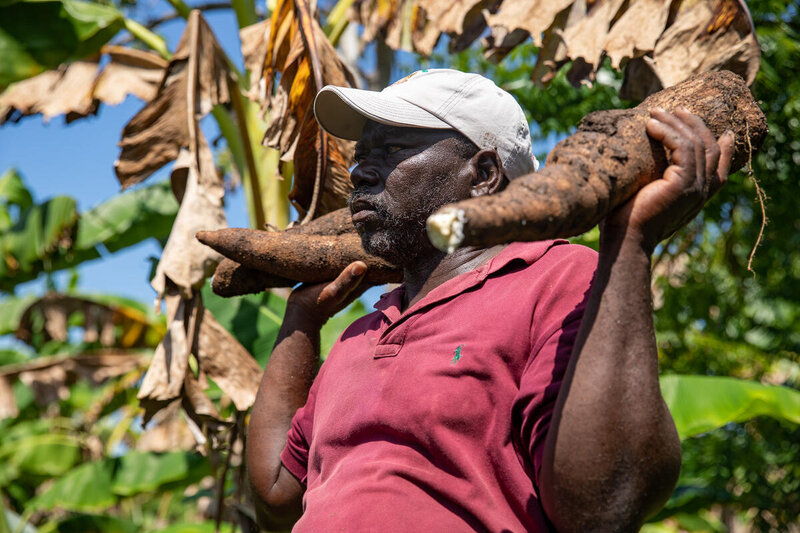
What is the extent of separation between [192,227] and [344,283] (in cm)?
117

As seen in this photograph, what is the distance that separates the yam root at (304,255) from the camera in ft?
6.82

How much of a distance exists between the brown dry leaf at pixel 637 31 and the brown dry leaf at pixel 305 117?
1.02 m

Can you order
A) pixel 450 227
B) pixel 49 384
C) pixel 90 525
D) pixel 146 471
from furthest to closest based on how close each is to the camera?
1. pixel 49 384
2. pixel 90 525
3. pixel 146 471
4. pixel 450 227

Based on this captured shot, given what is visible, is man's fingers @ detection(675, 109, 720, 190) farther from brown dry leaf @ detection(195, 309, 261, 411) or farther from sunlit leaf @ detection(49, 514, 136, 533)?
sunlit leaf @ detection(49, 514, 136, 533)

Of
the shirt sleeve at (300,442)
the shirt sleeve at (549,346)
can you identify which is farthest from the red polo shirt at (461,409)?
the shirt sleeve at (300,442)

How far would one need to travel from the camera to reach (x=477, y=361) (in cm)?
146

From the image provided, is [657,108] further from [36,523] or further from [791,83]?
[36,523]

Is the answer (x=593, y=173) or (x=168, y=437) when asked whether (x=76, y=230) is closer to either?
(x=168, y=437)

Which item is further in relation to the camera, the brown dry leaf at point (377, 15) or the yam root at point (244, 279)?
the brown dry leaf at point (377, 15)

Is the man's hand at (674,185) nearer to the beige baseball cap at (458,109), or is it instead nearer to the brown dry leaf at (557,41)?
the beige baseball cap at (458,109)

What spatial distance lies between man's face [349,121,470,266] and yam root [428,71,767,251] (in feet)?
1.38

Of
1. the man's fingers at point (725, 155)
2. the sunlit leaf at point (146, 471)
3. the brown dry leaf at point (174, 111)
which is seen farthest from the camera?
the sunlit leaf at point (146, 471)

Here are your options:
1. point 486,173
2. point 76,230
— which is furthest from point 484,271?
point 76,230

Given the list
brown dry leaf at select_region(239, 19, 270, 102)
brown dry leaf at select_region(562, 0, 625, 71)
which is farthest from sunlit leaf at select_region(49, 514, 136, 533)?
brown dry leaf at select_region(562, 0, 625, 71)
